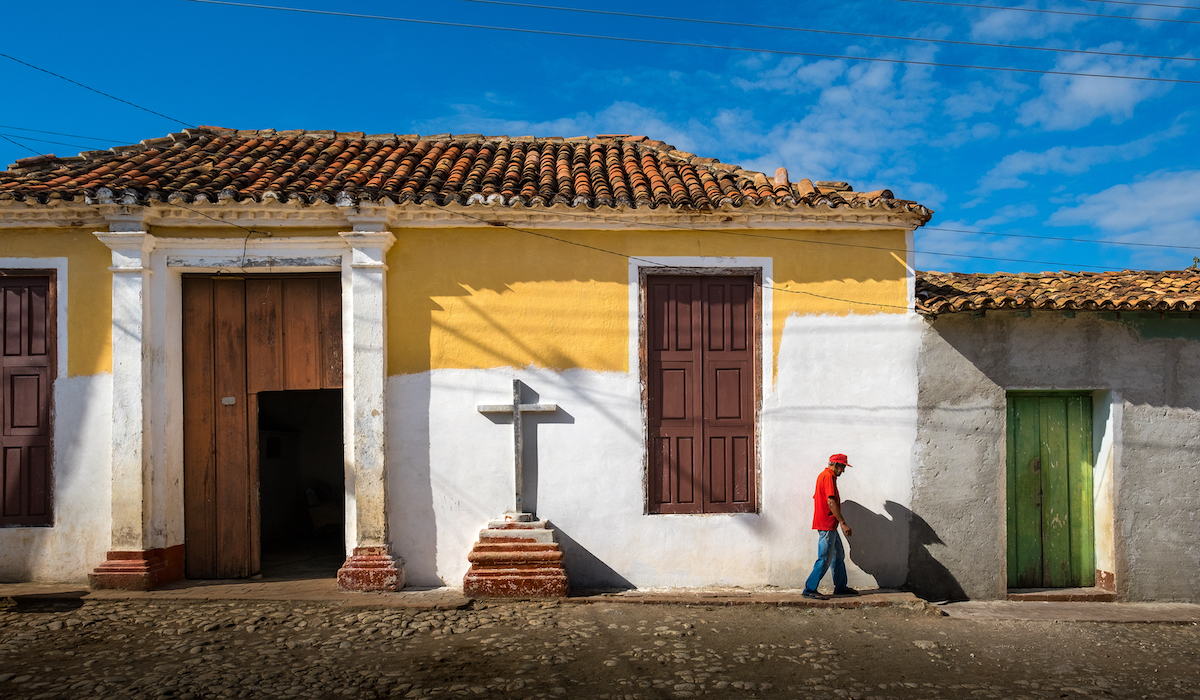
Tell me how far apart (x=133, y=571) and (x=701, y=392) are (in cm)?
533

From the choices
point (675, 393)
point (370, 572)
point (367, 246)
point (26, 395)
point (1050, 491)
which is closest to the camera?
point (370, 572)

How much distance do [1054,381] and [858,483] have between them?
83.0 inches

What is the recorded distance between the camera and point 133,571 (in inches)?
246

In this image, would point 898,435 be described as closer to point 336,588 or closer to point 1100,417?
point 1100,417

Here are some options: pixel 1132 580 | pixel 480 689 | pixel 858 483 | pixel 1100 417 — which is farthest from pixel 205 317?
pixel 1132 580

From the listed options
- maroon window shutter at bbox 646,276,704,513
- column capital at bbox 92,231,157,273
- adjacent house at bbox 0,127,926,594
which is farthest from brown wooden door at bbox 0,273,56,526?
maroon window shutter at bbox 646,276,704,513

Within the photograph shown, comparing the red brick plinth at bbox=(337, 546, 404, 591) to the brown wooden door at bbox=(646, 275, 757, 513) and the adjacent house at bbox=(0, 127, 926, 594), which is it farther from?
the brown wooden door at bbox=(646, 275, 757, 513)

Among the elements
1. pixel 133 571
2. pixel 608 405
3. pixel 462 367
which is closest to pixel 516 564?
pixel 608 405

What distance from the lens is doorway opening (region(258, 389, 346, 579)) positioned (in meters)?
9.05

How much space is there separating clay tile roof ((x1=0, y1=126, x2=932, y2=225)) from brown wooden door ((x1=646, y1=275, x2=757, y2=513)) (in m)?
0.89

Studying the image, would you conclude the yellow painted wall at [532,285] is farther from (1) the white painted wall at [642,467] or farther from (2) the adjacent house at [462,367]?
(1) the white painted wall at [642,467]

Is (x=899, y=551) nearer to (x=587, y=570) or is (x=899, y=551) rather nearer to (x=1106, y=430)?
(x=1106, y=430)

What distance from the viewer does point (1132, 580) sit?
6.72 meters

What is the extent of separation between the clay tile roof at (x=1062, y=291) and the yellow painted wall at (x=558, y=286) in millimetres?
621
